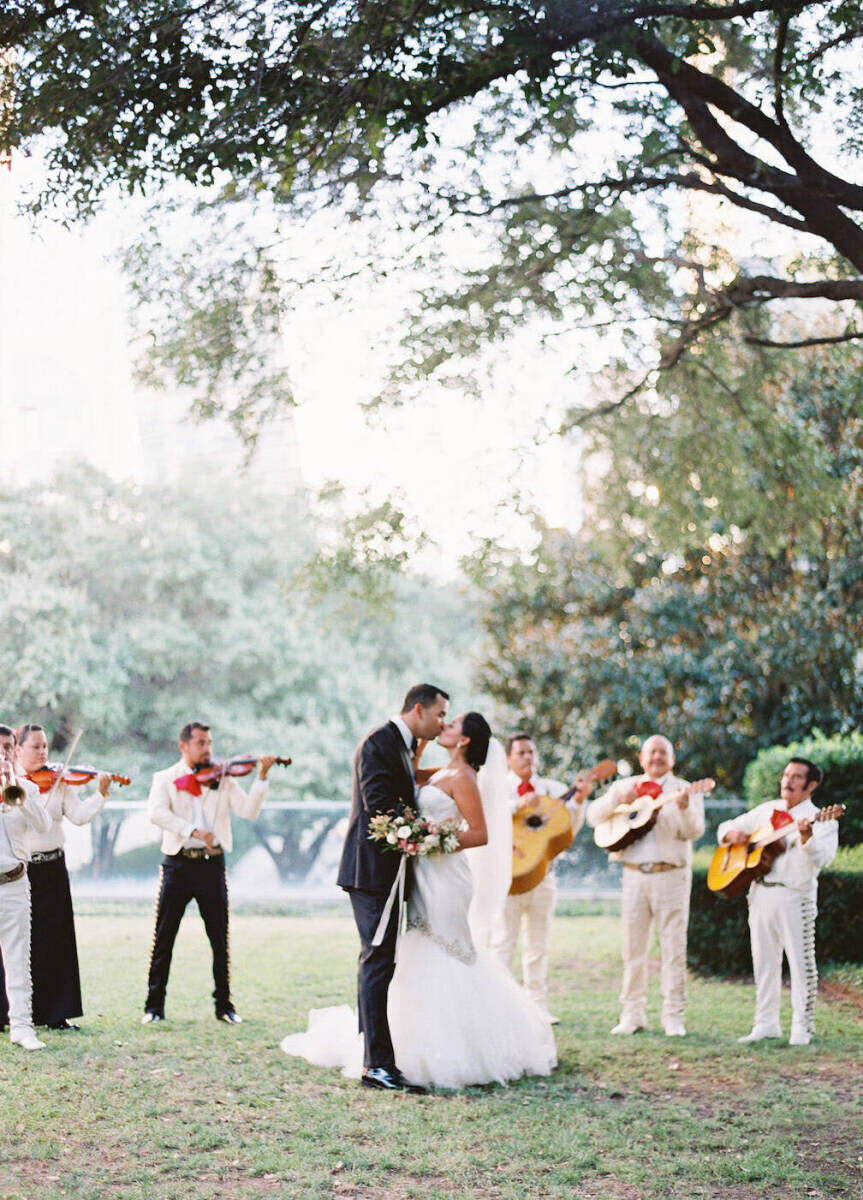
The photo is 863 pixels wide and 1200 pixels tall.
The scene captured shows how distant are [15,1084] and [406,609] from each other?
28785mm

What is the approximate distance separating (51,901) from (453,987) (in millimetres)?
3029

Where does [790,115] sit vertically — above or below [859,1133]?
above

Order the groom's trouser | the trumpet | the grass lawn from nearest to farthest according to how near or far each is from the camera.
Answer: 1. the grass lawn
2. the groom's trouser
3. the trumpet

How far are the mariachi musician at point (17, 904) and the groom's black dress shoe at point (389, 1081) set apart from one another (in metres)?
2.16

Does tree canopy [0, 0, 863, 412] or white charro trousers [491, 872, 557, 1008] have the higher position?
tree canopy [0, 0, 863, 412]

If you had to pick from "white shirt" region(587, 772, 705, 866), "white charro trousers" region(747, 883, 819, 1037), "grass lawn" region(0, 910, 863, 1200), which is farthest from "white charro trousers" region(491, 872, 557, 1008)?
"white charro trousers" region(747, 883, 819, 1037)

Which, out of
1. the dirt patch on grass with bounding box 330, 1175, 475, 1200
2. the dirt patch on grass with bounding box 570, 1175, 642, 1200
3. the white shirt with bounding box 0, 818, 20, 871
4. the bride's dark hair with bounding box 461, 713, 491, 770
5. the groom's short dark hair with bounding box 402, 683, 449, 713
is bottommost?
the dirt patch on grass with bounding box 570, 1175, 642, 1200

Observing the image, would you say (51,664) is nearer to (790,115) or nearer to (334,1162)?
(790,115)

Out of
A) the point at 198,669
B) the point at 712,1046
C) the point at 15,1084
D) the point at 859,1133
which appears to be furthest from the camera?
the point at 198,669

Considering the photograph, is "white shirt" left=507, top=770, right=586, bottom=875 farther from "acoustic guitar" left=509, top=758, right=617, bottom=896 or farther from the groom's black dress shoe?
the groom's black dress shoe

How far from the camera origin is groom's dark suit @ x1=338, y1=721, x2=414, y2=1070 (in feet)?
26.0

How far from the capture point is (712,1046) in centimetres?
941

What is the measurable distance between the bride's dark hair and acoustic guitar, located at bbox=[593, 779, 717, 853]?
1.83m

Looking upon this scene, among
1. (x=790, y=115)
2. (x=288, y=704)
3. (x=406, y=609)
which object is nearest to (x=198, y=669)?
(x=288, y=704)
